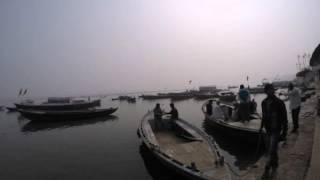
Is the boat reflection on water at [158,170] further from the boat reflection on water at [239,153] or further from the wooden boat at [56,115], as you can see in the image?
the wooden boat at [56,115]

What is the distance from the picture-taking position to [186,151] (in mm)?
10664

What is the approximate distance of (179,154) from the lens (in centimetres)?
1040

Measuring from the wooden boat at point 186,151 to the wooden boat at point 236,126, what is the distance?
2.77 meters

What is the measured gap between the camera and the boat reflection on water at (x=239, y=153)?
481 inches

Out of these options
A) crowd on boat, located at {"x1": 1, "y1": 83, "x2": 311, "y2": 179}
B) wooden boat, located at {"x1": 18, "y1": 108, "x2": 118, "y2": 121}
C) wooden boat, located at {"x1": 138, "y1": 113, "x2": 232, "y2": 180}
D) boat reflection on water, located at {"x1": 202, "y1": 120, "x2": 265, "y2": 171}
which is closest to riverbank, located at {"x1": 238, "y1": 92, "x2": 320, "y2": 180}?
crowd on boat, located at {"x1": 1, "y1": 83, "x2": 311, "y2": 179}

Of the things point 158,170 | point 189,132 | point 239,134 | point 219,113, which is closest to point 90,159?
point 158,170

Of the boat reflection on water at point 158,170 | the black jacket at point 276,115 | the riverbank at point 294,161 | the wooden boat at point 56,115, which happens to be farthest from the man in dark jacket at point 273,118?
the wooden boat at point 56,115

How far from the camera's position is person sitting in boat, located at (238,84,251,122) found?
15641 mm

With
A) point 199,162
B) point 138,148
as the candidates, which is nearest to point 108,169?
point 138,148

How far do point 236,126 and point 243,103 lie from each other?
71.7 inches

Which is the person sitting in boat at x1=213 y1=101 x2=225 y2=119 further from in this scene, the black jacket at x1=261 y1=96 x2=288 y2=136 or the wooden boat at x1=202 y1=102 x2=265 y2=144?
the black jacket at x1=261 y1=96 x2=288 y2=136

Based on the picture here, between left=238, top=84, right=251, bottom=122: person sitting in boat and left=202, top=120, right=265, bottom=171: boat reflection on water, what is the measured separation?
186 cm

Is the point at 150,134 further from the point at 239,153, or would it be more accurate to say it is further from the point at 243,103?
the point at 243,103

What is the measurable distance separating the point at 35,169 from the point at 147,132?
6.68 metres
